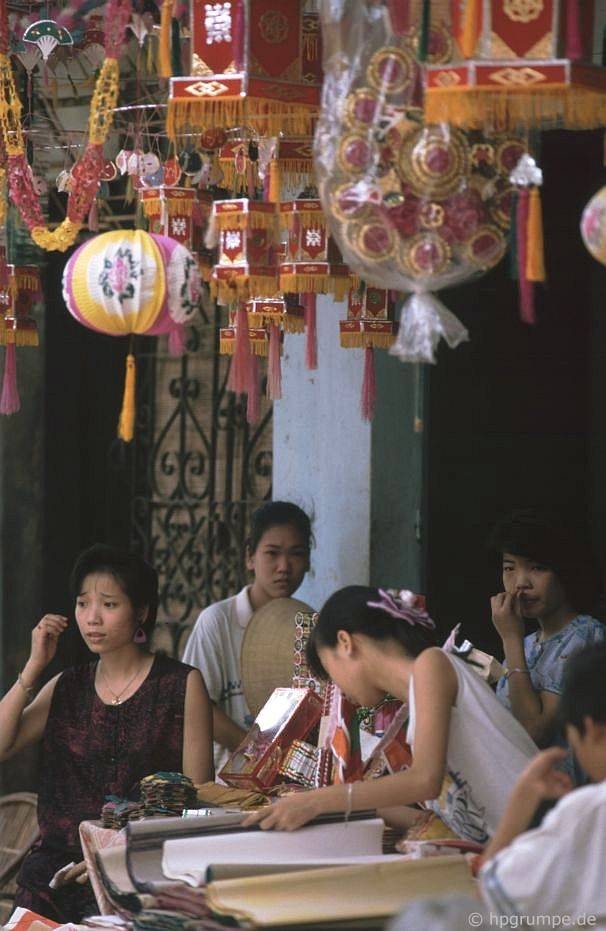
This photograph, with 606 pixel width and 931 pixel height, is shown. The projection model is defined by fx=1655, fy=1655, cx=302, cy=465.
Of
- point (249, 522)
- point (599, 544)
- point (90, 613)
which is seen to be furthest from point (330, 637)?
point (249, 522)

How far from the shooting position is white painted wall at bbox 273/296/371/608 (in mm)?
5828

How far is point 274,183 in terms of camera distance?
169 inches

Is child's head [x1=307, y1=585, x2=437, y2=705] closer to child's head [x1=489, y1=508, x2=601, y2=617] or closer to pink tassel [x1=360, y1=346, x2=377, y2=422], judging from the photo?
child's head [x1=489, y1=508, x2=601, y2=617]

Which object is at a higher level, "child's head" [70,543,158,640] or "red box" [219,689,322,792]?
"child's head" [70,543,158,640]

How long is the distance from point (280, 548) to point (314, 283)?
1.18m

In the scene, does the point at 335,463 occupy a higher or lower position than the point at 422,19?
lower

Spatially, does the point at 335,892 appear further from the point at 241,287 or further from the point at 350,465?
the point at 350,465

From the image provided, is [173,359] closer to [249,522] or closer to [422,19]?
[249,522]

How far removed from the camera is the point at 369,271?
3645 millimetres

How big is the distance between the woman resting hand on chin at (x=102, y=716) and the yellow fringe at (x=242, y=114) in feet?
4.15

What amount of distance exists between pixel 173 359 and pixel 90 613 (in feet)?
8.71

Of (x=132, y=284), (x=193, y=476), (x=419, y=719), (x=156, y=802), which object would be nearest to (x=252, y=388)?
(x=132, y=284)

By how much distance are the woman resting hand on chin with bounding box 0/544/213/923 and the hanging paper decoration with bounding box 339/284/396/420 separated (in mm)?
907

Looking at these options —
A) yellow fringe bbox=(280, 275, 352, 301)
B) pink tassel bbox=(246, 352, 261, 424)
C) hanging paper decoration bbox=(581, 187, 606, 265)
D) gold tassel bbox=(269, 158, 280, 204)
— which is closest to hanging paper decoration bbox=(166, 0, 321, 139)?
gold tassel bbox=(269, 158, 280, 204)
